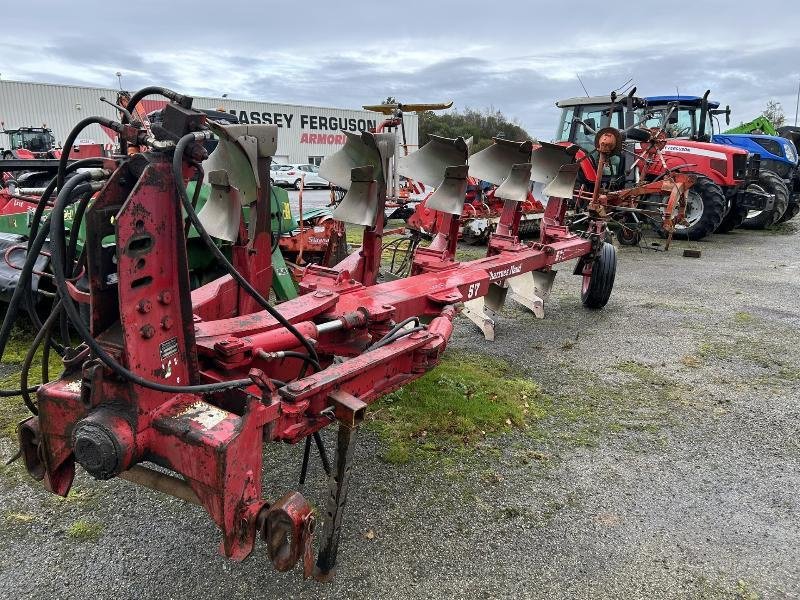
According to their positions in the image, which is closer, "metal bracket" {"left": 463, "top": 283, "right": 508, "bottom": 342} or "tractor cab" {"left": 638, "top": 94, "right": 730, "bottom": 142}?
"metal bracket" {"left": 463, "top": 283, "right": 508, "bottom": 342}

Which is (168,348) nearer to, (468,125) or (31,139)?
(31,139)

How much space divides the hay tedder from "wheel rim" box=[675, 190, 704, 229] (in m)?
9.56

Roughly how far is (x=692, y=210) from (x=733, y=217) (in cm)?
140

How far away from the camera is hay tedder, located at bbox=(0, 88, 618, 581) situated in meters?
1.74

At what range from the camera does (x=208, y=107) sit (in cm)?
2702

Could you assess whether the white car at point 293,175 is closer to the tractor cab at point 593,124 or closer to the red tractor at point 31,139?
the red tractor at point 31,139

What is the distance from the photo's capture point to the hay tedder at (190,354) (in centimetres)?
174

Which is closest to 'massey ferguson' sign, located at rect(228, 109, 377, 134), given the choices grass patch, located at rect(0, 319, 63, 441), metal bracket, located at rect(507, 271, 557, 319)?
metal bracket, located at rect(507, 271, 557, 319)

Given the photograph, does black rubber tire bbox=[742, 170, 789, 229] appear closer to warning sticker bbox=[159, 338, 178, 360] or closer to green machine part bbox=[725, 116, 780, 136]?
green machine part bbox=[725, 116, 780, 136]

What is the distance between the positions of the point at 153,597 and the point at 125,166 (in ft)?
4.97

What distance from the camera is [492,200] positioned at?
10.5 m

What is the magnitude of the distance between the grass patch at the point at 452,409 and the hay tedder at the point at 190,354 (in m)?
0.73

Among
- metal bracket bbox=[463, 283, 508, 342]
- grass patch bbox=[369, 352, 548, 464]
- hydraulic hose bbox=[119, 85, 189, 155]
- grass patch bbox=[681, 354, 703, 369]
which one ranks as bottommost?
grass patch bbox=[369, 352, 548, 464]

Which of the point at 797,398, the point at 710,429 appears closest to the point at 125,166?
the point at 710,429
